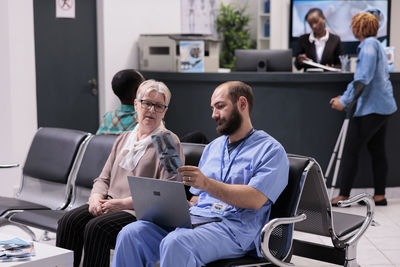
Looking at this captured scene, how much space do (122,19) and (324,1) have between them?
10.6 feet

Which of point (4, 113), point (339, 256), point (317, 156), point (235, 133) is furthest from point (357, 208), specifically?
point (4, 113)

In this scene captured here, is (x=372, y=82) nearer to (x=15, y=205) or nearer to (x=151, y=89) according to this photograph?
(x=151, y=89)

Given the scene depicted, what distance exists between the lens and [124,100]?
355cm

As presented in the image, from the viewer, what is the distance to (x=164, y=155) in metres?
2.43

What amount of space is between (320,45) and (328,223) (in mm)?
3771

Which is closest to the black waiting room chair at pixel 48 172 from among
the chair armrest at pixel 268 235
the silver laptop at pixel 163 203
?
the silver laptop at pixel 163 203

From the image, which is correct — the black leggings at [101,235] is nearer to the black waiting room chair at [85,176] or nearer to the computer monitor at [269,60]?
the black waiting room chair at [85,176]

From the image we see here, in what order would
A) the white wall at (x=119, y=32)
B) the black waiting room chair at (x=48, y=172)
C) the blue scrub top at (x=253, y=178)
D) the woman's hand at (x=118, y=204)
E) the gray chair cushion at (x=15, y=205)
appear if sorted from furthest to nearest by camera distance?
1. the white wall at (x=119, y=32)
2. the black waiting room chair at (x=48, y=172)
3. the gray chair cushion at (x=15, y=205)
4. the woman's hand at (x=118, y=204)
5. the blue scrub top at (x=253, y=178)

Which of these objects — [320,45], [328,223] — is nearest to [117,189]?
[328,223]

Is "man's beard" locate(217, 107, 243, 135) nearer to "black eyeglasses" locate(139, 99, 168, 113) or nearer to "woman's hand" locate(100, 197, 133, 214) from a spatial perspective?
"black eyeglasses" locate(139, 99, 168, 113)

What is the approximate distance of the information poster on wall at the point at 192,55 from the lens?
580 centimetres

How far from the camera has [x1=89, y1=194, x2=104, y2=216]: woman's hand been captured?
119 inches

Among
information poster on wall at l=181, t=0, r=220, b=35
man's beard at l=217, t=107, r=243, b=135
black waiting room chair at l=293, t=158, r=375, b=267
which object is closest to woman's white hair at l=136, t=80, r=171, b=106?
man's beard at l=217, t=107, r=243, b=135

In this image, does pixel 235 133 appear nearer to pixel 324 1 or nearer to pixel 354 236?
pixel 354 236
